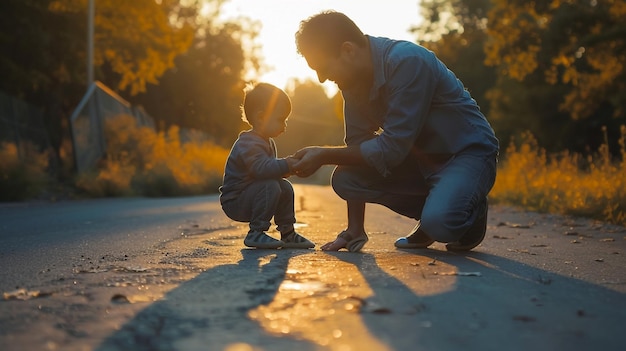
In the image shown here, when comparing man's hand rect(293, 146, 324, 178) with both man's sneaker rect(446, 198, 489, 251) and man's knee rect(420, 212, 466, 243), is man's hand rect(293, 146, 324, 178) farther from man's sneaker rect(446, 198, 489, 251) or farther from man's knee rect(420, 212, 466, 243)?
man's sneaker rect(446, 198, 489, 251)

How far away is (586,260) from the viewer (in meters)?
4.80

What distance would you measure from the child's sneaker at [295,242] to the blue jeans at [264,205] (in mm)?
46

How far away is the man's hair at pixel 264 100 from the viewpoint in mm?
5289

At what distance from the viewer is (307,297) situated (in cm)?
316

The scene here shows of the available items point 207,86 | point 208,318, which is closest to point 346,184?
point 208,318

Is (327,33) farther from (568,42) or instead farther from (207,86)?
(207,86)

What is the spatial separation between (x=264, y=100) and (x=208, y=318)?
2719mm

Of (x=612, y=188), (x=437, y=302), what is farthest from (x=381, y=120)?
(x=612, y=188)

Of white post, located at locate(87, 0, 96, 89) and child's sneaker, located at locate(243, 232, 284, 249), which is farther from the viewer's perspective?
white post, located at locate(87, 0, 96, 89)

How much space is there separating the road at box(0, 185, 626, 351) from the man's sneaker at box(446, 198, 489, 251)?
9 centimetres

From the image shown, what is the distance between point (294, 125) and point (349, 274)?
83934 mm

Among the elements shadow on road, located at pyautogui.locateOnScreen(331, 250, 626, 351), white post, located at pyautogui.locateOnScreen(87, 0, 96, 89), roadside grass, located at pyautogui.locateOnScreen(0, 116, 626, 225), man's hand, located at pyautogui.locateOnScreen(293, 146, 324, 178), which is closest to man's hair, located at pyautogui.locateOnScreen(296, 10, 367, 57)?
man's hand, located at pyautogui.locateOnScreen(293, 146, 324, 178)

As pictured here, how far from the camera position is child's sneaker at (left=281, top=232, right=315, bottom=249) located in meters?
5.29

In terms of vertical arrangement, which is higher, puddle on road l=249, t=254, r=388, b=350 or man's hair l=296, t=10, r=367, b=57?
man's hair l=296, t=10, r=367, b=57
